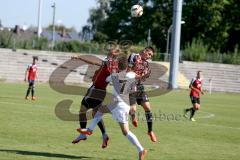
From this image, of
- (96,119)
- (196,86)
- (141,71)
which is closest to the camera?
(96,119)

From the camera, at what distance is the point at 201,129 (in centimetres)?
1927

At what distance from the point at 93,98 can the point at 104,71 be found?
2.27ft

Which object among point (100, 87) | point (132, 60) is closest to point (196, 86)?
point (100, 87)

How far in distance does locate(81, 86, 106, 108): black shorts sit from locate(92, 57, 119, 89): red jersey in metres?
0.13

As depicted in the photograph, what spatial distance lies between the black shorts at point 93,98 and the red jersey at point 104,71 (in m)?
0.13

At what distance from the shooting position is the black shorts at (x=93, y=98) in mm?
13203

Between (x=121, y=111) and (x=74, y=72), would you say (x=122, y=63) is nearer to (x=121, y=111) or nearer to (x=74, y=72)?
(x=121, y=111)

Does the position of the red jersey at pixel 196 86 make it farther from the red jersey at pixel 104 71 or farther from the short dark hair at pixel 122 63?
the short dark hair at pixel 122 63

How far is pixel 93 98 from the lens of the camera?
13.2 m

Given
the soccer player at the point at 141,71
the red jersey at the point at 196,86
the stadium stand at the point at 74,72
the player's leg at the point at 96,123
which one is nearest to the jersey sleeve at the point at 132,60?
the soccer player at the point at 141,71

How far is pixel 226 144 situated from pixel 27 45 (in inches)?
1800

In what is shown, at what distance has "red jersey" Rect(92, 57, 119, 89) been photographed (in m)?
12.9

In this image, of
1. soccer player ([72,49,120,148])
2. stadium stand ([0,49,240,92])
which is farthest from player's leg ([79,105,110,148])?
stadium stand ([0,49,240,92])

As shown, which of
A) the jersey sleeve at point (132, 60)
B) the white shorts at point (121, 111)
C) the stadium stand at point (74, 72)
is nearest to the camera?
the white shorts at point (121, 111)
